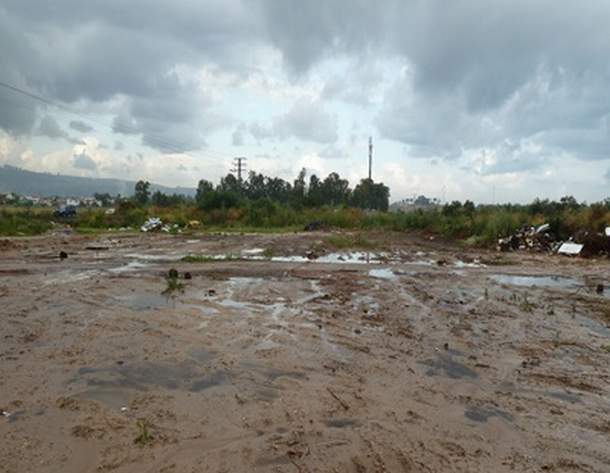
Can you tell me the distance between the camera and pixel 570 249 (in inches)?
741

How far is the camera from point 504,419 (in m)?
4.20

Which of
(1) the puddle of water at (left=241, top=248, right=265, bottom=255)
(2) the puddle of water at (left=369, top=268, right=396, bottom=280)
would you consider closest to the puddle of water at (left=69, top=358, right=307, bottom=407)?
(2) the puddle of water at (left=369, top=268, right=396, bottom=280)

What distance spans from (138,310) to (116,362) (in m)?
2.78

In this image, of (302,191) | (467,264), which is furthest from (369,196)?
(467,264)

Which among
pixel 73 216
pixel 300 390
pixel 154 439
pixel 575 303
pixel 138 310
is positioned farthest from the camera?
pixel 73 216

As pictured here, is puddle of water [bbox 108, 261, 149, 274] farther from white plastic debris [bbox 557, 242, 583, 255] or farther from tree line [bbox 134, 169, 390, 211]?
tree line [bbox 134, 169, 390, 211]

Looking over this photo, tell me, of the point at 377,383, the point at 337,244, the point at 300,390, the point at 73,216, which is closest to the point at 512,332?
the point at 377,383

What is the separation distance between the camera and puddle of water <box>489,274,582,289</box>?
39.0 feet

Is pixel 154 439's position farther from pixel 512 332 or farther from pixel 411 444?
pixel 512 332

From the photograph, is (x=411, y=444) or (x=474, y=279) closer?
(x=411, y=444)

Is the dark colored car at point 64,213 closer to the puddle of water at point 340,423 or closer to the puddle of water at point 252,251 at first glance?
the puddle of water at point 252,251

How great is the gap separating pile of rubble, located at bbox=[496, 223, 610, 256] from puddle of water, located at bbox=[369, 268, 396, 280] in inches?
385

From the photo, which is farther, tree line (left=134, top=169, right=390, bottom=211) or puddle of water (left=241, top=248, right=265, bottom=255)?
tree line (left=134, top=169, right=390, bottom=211)

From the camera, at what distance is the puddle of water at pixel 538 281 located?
468 inches
